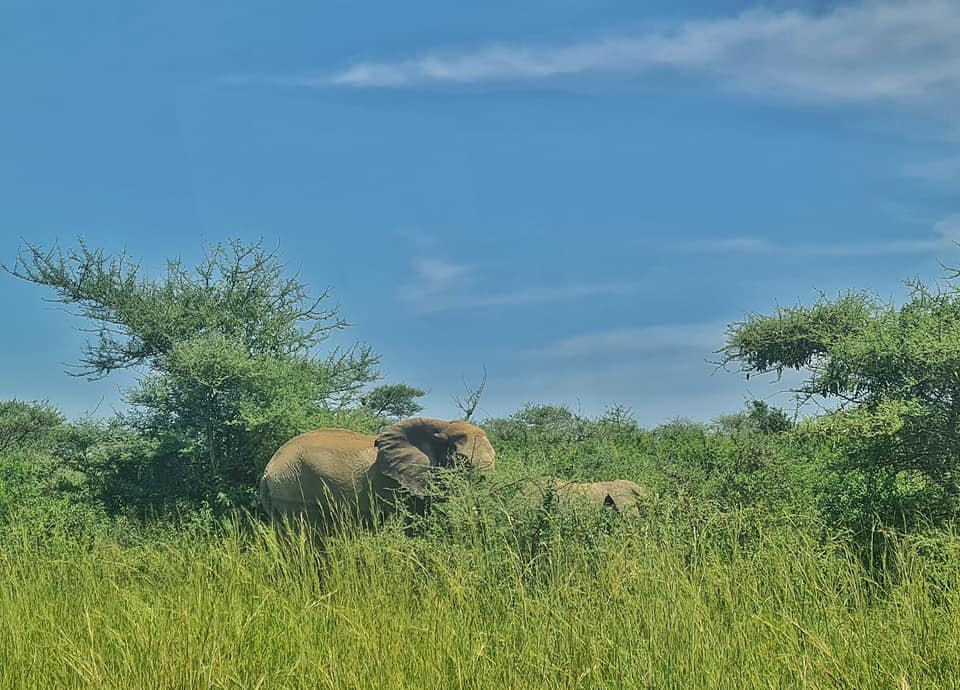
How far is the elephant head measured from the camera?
11852 millimetres

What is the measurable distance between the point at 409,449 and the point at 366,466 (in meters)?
1.03

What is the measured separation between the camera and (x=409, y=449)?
39.5 feet

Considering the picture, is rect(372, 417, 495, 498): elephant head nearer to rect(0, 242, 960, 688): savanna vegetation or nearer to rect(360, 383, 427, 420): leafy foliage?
rect(0, 242, 960, 688): savanna vegetation

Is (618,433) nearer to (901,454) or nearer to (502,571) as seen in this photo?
(901,454)

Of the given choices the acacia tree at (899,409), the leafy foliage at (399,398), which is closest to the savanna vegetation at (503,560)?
the acacia tree at (899,409)

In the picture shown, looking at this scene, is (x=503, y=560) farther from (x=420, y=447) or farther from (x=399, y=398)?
(x=399, y=398)

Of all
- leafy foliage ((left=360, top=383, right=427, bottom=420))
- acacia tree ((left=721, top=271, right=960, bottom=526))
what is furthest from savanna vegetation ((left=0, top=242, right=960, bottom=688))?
leafy foliage ((left=360, top=383, right=427, bottom=420))

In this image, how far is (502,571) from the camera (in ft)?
26.6

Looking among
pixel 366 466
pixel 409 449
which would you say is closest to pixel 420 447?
pixel 409 449

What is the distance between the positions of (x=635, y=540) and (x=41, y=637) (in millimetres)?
4117

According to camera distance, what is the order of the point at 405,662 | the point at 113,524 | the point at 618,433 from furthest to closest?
the point at 618,433, the point at 113,524, the point at 405,662

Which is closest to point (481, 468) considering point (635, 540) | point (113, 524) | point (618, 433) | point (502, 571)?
point (502, 571)

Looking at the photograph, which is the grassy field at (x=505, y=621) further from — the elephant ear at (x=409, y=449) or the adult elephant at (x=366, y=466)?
the elephant ear at (x=409, y=449)

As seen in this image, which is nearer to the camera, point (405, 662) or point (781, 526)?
point (405, 662)
